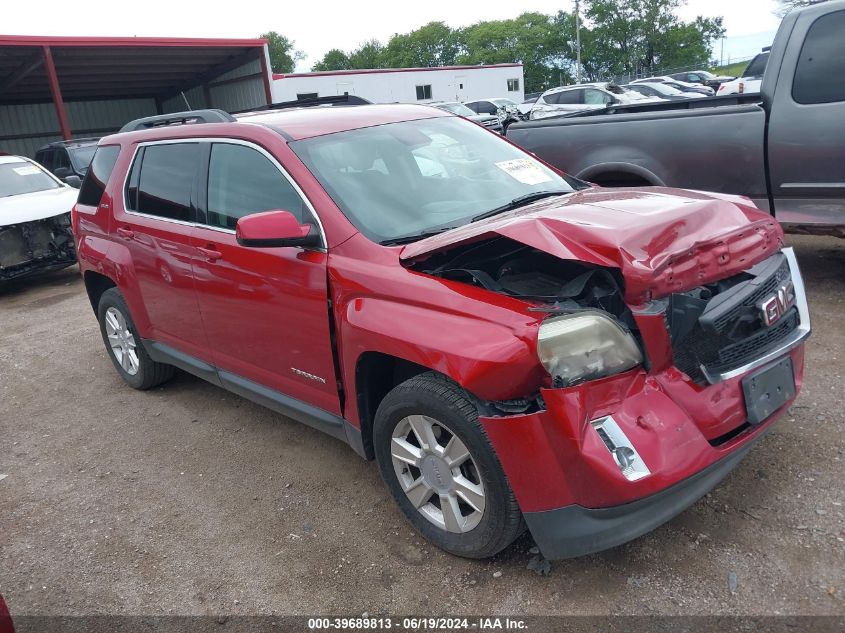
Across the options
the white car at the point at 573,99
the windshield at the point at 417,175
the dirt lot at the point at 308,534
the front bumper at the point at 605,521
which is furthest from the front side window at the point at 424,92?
the front bumper at the point at 605,521

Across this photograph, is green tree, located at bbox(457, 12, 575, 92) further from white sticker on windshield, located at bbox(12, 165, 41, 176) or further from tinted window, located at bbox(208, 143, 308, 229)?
tinted window, located at bbox(208, 143, 308, 229)

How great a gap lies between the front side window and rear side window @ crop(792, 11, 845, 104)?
31.3 m

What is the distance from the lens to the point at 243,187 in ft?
11.5

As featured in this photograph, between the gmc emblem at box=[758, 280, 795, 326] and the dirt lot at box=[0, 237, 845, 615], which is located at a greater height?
the gmc emblem at box=[758, 280, 795, 326]

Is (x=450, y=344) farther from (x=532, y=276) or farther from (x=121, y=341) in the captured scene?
(x=121, y=341)

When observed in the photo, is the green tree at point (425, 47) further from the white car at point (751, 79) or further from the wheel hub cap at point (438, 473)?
the wheel hub cap at point (438, 473)

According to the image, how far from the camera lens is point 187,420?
4461 millimetres

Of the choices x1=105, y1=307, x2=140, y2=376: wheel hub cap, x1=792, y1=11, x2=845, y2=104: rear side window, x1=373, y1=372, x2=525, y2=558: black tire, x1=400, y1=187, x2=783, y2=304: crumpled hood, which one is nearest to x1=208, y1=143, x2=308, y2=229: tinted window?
x1=400, y1=187, x2=783, y2=304: crumpled hood

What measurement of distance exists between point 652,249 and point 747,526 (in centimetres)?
126

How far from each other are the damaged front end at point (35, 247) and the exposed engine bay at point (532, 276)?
7702mm

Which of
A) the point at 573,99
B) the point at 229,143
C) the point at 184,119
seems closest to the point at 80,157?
the point at 184,119

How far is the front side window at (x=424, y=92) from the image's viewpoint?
3470 centimetres

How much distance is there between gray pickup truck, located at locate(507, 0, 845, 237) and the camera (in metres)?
4.70

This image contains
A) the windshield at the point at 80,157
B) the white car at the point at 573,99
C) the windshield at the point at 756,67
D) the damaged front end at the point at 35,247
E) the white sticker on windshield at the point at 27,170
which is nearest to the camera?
the damaged front end at the point at 35,247
